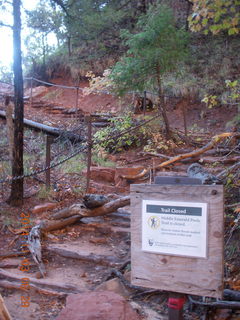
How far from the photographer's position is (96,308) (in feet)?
9.39

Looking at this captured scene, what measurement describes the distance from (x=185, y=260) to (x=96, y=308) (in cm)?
122

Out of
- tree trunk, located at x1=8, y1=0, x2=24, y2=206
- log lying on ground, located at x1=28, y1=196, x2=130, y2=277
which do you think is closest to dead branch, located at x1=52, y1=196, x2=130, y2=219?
log lying on ground, located at x1=28, y1=196, x2=130, y2=277

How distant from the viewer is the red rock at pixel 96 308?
2740 mm

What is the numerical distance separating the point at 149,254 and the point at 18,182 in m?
4.83

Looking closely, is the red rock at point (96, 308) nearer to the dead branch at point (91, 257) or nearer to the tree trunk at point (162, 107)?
the dead branch at point (91, 257)

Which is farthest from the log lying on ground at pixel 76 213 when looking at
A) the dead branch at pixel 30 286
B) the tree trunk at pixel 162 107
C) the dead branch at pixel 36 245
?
the tree trunk at pixel 162 107

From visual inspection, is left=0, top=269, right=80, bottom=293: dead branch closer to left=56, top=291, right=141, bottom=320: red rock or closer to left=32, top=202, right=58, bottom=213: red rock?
left=56, top=291, right=141, bottom=320: red rock

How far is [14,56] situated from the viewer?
634 centimetres

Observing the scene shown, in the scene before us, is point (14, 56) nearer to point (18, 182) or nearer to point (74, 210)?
point (18, 182)

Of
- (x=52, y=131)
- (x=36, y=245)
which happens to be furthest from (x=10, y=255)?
(x=52, y=131)

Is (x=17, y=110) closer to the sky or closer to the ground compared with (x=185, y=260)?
closer to the sky

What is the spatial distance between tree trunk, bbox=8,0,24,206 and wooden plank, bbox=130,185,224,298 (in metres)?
4.70

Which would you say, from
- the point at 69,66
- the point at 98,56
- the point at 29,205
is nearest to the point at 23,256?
the point at 29,205

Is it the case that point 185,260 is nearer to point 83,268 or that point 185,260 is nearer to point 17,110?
point 83,268
